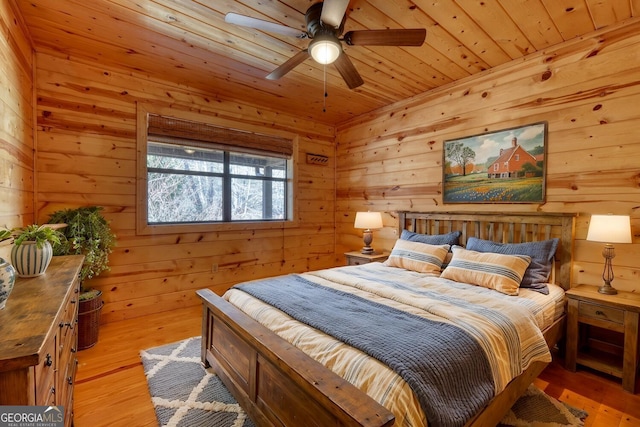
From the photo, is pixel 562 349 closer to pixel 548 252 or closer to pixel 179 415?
pixel 548 252

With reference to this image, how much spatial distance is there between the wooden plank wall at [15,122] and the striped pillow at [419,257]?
3009 millimetres

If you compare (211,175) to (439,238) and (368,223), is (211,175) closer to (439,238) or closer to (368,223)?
(368,223)

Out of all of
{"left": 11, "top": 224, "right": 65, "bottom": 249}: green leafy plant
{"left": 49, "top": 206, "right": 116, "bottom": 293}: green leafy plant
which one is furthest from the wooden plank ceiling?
{"left": 11, "top": 224, "right": 65, "bottom": 249}: green leafy plant

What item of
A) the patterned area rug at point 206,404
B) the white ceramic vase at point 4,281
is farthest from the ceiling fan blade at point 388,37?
the patterned area rug at point 206,404

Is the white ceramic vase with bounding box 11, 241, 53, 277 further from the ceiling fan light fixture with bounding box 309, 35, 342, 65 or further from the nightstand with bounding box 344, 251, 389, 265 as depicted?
the nightstand with bounding box 344, 251, 389, 265

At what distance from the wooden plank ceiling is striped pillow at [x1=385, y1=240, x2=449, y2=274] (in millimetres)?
1818

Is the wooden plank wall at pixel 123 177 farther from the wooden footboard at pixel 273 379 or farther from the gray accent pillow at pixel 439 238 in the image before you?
the gray accent pillow at pixel 439 238

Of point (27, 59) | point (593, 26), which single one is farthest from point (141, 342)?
point (593, 26)

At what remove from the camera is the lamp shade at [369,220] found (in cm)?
388

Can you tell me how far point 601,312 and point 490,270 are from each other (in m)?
0.77

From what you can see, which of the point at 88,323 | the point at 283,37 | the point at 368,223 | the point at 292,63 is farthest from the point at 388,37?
the point at 88,323

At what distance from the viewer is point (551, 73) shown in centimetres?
268

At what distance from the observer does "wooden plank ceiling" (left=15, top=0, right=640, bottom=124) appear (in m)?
2.14

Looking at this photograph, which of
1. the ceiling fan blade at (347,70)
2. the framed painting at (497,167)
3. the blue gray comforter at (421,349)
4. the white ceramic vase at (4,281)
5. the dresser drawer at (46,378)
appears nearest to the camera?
the dresser drawer at (46,378)
